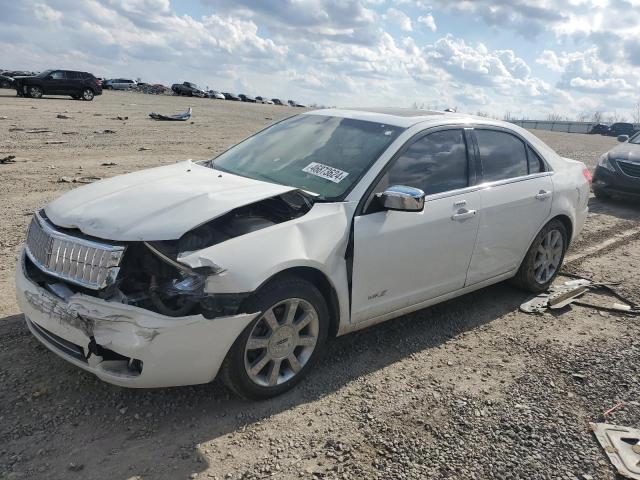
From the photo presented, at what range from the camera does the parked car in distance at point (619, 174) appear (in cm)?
1019

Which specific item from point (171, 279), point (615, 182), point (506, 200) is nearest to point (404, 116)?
point (506, 200)

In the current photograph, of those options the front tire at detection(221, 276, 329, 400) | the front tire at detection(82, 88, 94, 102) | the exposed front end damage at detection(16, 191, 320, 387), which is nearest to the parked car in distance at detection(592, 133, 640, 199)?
the front tire at detection(221, 276, 329, 400)

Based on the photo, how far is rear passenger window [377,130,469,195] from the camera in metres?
3.92

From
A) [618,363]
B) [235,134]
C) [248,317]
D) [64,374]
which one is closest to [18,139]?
[235,134]

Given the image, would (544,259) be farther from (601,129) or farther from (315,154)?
(601,129)

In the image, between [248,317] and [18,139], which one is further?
[18,139]

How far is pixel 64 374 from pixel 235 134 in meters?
15.9

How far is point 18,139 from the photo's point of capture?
43.7ft

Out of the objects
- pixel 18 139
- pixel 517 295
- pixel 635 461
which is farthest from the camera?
pixel 18 139

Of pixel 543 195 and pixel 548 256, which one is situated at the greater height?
pixel 543 195

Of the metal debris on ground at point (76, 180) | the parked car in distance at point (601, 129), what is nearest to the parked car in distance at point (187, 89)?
the parked car in distance at point (601, 129)

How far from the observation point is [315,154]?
4.09 m

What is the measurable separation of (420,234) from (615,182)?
8.18m

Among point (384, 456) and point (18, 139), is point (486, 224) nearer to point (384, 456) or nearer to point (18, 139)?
point (384, 456)
